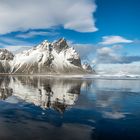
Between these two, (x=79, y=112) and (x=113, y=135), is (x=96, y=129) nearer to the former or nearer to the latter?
(x=113, y=135)

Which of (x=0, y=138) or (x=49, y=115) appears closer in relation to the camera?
(x=0, y=138)

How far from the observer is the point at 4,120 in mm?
31688

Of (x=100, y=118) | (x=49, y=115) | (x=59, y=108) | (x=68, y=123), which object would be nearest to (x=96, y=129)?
(x=68, y=123)

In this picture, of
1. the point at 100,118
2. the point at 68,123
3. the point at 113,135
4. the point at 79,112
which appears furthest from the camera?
the point at 79,112

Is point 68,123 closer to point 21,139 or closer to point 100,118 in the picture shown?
point 100,118

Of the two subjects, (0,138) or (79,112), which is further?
(79,112)

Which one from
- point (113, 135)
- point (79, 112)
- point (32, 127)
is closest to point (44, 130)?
point (32, 127)

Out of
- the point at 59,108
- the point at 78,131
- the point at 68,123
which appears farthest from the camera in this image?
the point at 59,108

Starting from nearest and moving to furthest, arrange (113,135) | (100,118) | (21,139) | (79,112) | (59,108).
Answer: (21,139) → (113,135) → (100,118) → (79,112) → (59,108)

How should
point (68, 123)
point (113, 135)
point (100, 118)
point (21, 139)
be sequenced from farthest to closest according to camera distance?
point (100, 118)
point (68, 123)
point (113, 135)
point (21, 139)

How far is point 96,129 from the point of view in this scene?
27406 millimetres

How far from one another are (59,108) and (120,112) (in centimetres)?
880

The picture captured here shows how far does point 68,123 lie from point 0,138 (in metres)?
8.76

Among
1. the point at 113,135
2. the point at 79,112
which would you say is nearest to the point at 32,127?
A: the point at 113,135
